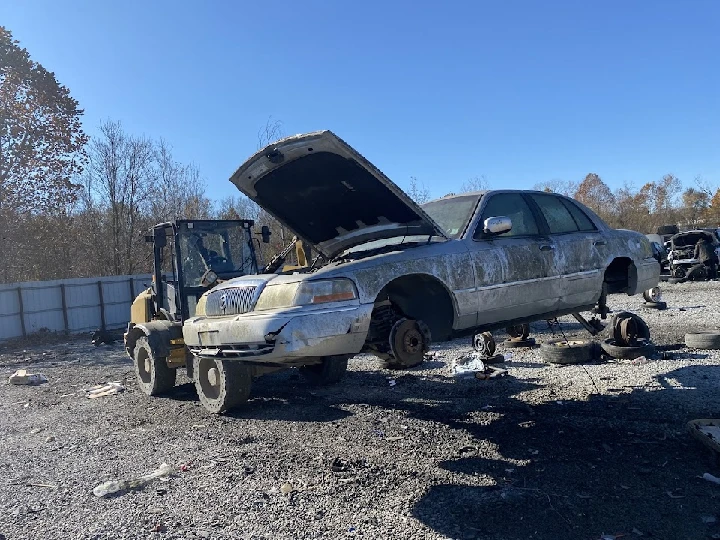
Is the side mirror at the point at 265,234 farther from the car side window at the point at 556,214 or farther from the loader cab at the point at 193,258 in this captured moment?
the car side window at the point at 556,214

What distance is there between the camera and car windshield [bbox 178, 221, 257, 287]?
812 cm

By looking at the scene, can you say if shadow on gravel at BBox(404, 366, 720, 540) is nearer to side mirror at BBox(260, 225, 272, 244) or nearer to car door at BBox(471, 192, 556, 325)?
car door at BBox(471, 192, 556, 325)

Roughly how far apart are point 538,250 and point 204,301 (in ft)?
10.4

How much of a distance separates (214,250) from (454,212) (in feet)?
14.2

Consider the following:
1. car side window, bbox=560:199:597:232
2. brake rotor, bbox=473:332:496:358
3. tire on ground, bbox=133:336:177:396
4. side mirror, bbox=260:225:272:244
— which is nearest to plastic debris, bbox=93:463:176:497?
tire on ground, bbox=133:336:177:396

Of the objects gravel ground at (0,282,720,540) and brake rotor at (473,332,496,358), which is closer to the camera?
gravel ground at (0,282,720,540)

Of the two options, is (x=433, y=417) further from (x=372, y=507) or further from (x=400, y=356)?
(x=372, y=507)

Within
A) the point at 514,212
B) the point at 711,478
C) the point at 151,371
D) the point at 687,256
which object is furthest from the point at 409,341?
the point at 687,256

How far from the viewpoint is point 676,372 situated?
6.66 metres

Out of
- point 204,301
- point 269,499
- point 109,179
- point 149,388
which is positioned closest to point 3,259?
point 109,179

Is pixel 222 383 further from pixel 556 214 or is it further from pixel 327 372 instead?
pixel 556 214

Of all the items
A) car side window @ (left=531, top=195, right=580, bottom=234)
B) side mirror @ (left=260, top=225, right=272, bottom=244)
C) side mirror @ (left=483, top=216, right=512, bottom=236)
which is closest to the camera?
side mirror @ (left=483, top=216, right=512, bottom=236)

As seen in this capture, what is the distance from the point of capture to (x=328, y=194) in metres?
5.29

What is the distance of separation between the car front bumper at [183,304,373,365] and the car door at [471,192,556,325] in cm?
125
